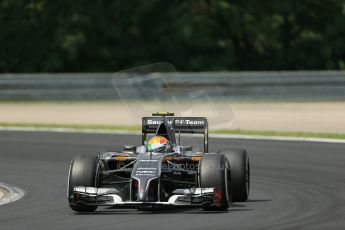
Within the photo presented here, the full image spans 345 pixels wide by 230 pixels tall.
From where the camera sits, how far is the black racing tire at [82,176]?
40.5 ft

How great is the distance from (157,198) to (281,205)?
1.67 metres

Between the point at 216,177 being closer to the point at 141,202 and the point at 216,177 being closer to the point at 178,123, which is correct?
the point at 141,202

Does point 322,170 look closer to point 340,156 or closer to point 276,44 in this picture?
point 340,156

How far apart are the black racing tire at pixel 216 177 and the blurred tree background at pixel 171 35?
100 feet

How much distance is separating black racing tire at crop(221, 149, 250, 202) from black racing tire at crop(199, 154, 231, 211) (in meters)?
0.83

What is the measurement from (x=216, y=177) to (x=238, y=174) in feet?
3.49

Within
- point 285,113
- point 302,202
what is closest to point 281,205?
point 302,202

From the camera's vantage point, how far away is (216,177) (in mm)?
12180

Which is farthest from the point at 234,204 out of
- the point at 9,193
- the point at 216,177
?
the point at 9,193

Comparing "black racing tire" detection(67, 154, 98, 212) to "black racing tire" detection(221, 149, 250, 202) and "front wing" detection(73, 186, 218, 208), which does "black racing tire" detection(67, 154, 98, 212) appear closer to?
"front wing" detection(73, 186, 218, 208)

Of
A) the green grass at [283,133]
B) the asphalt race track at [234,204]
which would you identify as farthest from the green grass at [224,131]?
the asphalt race track at [234,204]

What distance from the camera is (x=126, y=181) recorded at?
12.6 meters

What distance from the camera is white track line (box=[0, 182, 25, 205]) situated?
1399 centimetres

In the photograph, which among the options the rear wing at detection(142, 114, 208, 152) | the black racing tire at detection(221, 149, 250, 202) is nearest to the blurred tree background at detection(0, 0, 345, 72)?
the rear wing at detection(142, 114, 208, 152)
